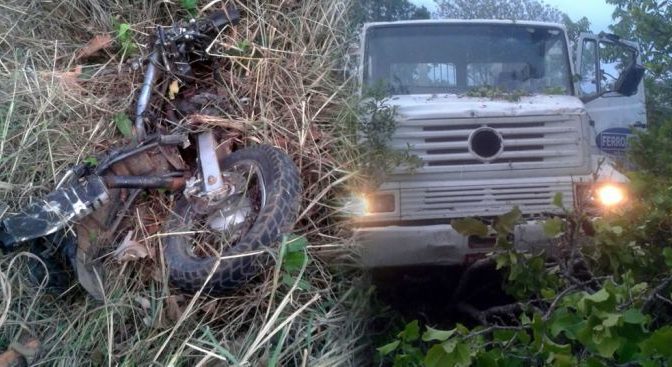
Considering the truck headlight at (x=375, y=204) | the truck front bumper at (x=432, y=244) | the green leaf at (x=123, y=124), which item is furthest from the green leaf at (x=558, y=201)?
the green leaf at (x=123, y=124)

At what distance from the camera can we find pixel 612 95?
9.20 feet

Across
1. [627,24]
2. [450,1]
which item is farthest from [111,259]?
[627,24]

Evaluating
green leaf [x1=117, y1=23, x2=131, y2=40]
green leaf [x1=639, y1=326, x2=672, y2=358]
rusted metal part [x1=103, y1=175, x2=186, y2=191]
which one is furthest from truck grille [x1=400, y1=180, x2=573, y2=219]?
green leaf [x1=117, y1=23, x2=131, y2=40]

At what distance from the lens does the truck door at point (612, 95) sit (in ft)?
8.69

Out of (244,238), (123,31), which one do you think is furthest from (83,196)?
(123,31)

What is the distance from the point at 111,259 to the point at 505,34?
205 centimetres

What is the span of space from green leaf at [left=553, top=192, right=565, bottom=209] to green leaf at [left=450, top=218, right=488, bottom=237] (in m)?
0.21

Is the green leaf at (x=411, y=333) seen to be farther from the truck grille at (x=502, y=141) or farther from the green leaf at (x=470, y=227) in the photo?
the truck grille at (x=502, y=141)

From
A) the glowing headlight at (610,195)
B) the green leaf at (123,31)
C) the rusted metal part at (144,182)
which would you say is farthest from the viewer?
the green leaf at (123,31)

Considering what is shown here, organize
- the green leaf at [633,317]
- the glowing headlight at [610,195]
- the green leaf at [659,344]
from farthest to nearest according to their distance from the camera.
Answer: the glowing headlight at [610,195]
the green leaf at [633,317]
the green leaf at [659,344]

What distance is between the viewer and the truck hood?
8.61 feet

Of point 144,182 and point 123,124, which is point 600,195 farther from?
point 123,124

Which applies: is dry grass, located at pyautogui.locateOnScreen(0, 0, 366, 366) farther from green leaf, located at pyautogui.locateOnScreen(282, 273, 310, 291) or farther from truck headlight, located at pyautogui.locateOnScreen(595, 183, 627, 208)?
truck headlight, located at pyautogui.locateOnScreen(595, 183, 627, 208)

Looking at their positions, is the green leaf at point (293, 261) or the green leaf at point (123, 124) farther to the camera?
the green leaf at point (123, 124)
